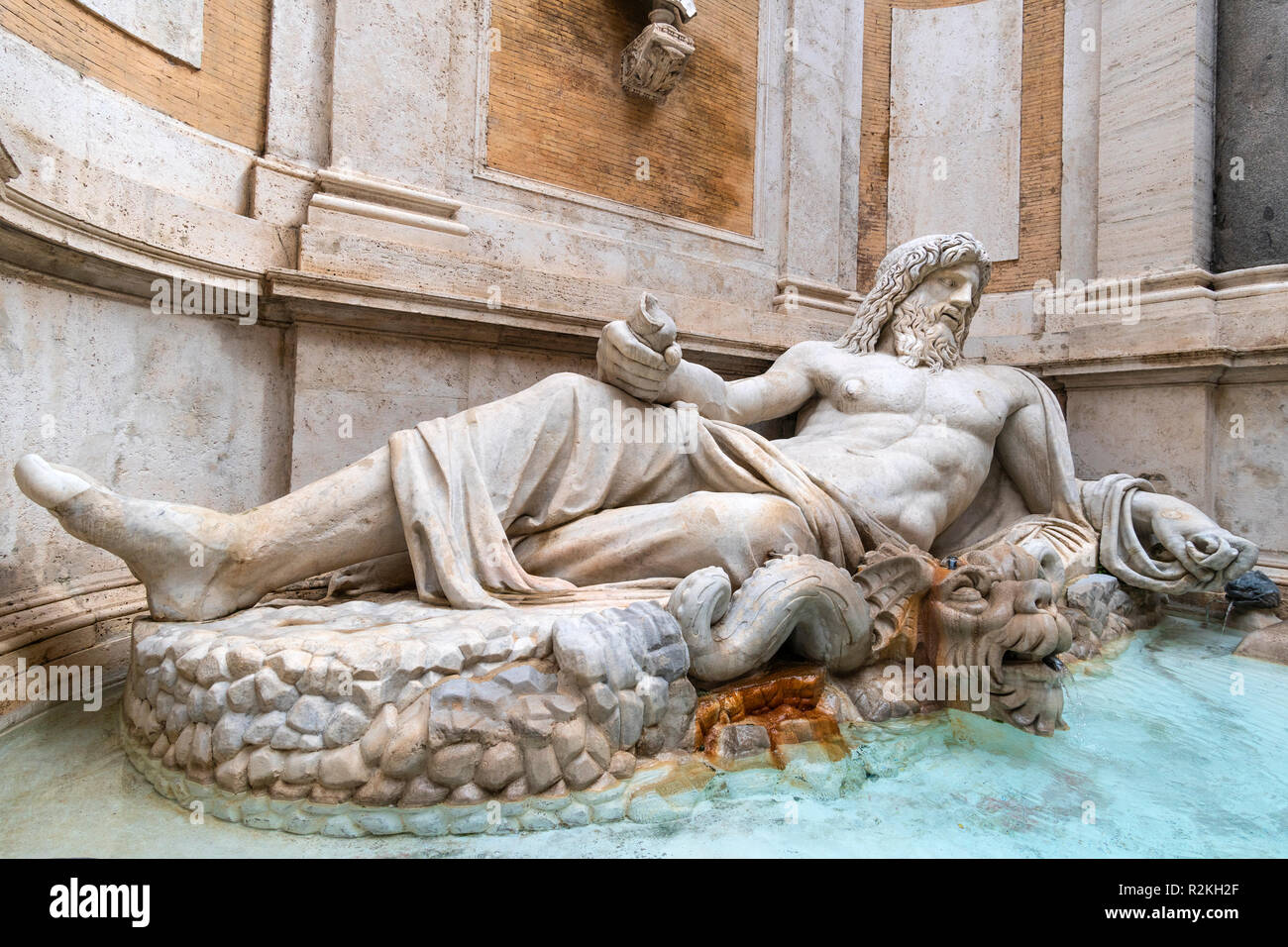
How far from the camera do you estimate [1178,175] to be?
441 cm

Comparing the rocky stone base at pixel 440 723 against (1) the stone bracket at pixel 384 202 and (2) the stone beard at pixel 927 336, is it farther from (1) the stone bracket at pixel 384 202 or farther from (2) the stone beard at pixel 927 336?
(1) the stone bracket at pixel 384 202

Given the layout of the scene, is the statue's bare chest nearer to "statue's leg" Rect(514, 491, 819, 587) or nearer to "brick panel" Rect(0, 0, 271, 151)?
"statue's leg" Rect(514, 491, 819, 587)

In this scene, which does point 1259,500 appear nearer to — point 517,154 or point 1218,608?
point 1218,608

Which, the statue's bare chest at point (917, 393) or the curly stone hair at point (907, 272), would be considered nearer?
the statue's bare chest at point (917, 393)

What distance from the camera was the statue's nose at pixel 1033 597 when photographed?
7.20 ft

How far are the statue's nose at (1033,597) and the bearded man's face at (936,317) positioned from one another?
1.34m

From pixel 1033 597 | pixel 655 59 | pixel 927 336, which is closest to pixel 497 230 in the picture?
pixel 655 59

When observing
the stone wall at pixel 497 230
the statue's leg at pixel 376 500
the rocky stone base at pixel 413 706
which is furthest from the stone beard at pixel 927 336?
the rocky stone base at pixel 413 706

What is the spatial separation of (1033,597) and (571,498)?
1.47 meters

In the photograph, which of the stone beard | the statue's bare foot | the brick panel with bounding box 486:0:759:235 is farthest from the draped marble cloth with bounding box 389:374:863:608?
the brick panel with bounding box 486:0:759:235

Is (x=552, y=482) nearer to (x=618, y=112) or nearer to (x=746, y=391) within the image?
(x=746, y=391)

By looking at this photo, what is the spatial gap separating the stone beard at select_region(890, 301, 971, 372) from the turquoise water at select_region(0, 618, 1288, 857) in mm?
1657

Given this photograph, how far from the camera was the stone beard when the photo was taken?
3.35 metres

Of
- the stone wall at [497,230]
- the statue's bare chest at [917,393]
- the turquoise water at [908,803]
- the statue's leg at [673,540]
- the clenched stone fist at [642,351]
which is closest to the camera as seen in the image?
the turquoise water at [908,803]
